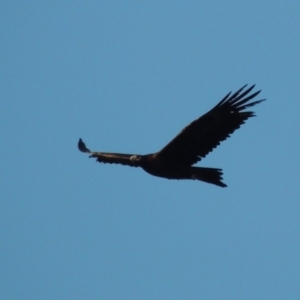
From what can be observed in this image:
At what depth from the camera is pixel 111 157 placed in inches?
834

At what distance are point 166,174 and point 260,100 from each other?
89.2 inches

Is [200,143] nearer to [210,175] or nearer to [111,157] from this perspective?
[210,175]

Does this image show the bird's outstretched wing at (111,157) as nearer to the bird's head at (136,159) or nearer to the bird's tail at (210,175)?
the bird's head at (136,159)

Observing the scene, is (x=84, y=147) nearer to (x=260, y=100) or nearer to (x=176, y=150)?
(x=176, y=150)

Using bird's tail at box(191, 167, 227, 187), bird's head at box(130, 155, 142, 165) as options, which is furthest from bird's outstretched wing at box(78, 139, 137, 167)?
bird's tail at box(191, 167, 227, 187)

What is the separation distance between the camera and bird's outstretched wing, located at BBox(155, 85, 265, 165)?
18.9 metres

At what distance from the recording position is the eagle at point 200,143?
62.0 feet

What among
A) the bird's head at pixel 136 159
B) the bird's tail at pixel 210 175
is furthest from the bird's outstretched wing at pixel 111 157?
the bird's tail at pixel 210 175

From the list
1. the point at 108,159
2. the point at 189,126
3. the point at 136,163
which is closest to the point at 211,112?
the point at 189,126

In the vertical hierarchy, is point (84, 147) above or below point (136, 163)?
above

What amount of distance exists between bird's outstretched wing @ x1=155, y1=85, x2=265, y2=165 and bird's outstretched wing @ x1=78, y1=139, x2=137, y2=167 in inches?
46.8

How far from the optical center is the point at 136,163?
19922mm

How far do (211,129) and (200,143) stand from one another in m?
0.37

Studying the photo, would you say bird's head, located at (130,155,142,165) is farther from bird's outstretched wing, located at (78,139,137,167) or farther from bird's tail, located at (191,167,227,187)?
bird's tail, located at (191,167,227,187)
